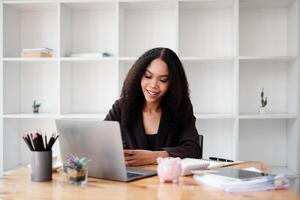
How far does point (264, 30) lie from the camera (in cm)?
320

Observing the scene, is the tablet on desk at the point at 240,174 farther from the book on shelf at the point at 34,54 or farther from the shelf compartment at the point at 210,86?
the book on shelf at the point at 34,54

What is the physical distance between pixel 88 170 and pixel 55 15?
2.55m

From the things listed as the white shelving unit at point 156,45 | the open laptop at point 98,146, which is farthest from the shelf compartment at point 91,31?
the open laptop at point 98,146

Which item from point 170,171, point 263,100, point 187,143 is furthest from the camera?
point 263,100

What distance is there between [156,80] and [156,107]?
226mm

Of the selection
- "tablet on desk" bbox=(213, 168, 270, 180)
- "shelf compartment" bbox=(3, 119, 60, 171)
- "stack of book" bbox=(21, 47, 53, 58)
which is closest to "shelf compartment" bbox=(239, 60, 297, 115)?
"stack of book" bbox=(21, 47, 53, 58)

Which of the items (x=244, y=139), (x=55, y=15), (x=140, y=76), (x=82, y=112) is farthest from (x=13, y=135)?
(x=244, y=139)

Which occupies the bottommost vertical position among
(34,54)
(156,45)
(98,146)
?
(98,146)

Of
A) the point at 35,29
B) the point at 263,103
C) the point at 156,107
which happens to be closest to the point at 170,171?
the point at 156,107

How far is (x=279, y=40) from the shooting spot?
3.18m

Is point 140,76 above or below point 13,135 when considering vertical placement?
above

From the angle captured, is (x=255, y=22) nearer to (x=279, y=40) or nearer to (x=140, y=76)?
(x=279, y=40)

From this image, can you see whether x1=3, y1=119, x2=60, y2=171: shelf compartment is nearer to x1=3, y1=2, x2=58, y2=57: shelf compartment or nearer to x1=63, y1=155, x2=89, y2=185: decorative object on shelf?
x1=3, y1=2, x2=58, y2=57: shelf compartment

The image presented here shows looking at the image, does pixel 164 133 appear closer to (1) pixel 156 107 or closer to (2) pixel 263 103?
(1) pixel 156 107
